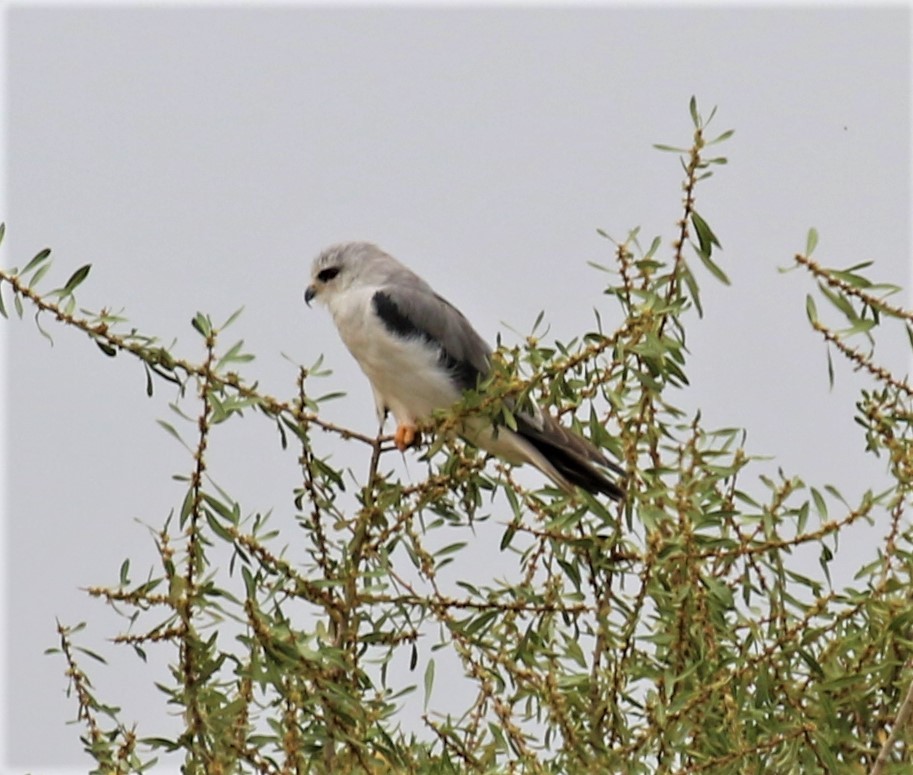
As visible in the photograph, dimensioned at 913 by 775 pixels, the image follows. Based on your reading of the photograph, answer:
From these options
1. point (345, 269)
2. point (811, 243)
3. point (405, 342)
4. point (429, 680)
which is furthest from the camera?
point (345, 269)

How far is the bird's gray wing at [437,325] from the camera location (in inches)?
180

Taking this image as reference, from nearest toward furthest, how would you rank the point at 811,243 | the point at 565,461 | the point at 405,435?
1. the point at 811,243
2. the point at 565,461
3. the point at 405,435

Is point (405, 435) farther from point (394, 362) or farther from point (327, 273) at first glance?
point (327, 273)

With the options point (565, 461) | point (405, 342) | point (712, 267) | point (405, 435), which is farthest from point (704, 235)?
point (405, 342)

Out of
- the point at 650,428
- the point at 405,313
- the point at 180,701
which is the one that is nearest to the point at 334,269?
the point at 405,313

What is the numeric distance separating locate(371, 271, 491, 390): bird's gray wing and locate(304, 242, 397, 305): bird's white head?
0.50 feet

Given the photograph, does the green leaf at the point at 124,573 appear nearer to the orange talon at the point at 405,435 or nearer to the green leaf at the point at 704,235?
the green leaf at the point at 704,235

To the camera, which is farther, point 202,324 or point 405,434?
point 405,434

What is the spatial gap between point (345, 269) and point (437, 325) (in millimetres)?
533

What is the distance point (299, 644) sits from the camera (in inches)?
87.4

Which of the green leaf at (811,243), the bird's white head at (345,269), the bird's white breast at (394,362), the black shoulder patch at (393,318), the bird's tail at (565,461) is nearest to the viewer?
the green leaf at (811,243)

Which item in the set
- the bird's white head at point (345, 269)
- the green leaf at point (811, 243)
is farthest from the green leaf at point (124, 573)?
the bird's white head at point (345, 269)

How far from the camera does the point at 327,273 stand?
16.8 ft

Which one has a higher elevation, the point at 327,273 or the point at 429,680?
the point at 327,273
